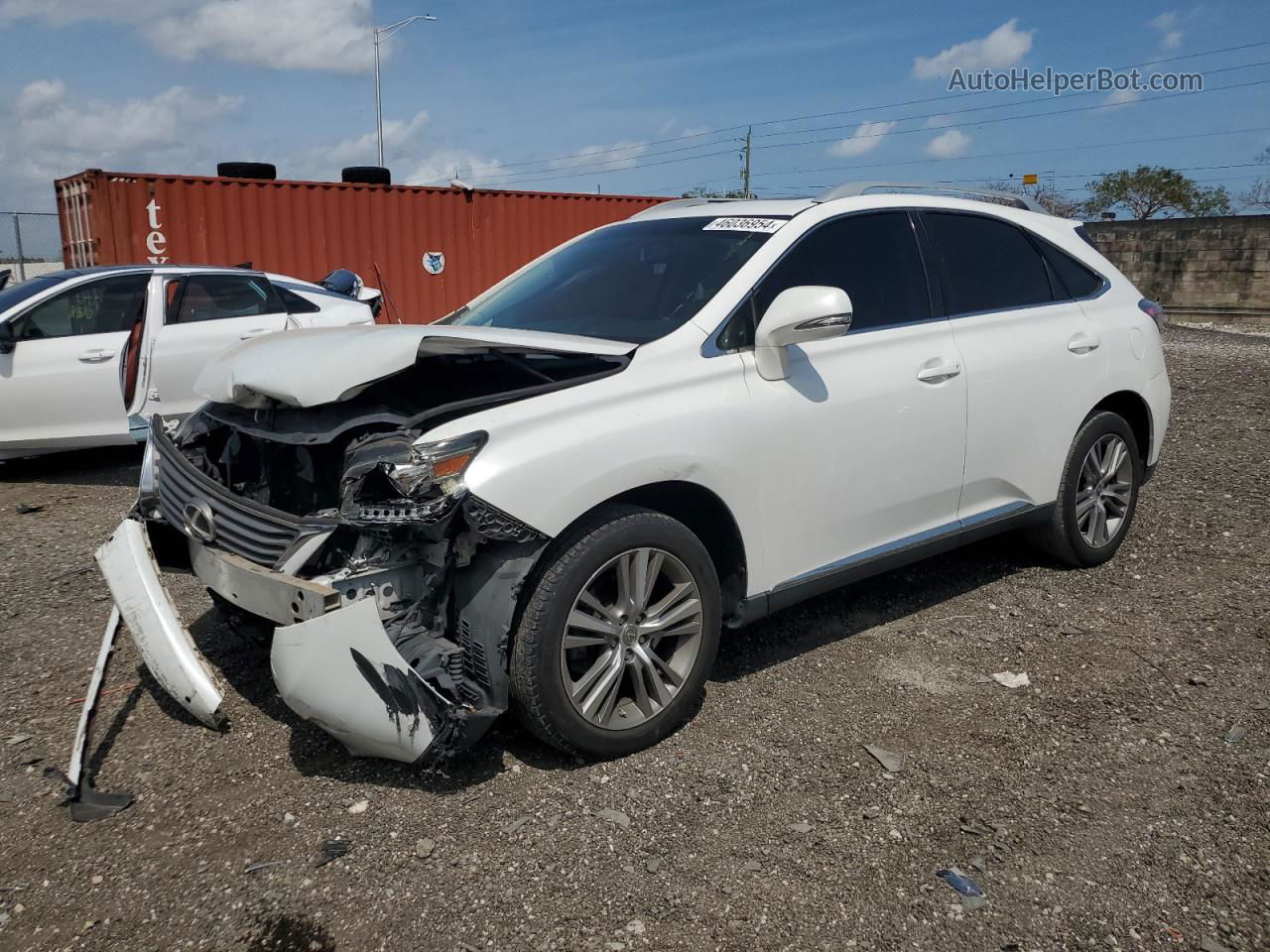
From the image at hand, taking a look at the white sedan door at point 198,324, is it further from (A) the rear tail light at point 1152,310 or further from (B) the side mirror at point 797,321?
(A) the rear tail light at point 1152,310

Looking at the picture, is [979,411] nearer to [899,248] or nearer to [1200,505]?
[899,248]

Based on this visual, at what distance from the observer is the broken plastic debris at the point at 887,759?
132 inches

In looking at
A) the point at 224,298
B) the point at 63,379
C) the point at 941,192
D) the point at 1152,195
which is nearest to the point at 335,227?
the point at 224,298

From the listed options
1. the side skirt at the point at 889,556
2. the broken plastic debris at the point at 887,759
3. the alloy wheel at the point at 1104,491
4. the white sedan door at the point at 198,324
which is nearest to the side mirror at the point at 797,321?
the side skirt at the point at 889,556

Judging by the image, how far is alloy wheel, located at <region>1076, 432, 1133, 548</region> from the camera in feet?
16.5

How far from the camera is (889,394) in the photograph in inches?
155

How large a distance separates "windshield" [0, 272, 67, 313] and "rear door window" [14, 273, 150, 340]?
14cm

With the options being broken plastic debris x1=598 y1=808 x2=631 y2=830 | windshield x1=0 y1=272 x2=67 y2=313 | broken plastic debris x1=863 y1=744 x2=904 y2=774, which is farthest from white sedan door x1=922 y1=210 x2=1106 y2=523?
windshield x1=0 y1=272 x2=67 y2=313

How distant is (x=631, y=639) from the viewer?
3.29 m

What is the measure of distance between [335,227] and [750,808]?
1240cm

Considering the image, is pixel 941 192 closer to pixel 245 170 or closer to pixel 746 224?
pixel 746 224

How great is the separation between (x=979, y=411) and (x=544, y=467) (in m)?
2.15

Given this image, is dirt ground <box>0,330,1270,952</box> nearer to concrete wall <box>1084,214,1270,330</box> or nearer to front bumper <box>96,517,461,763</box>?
front bumper <box>96,517,461,763</box>

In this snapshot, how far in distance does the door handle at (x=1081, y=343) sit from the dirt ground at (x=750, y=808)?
1198 millimetres
